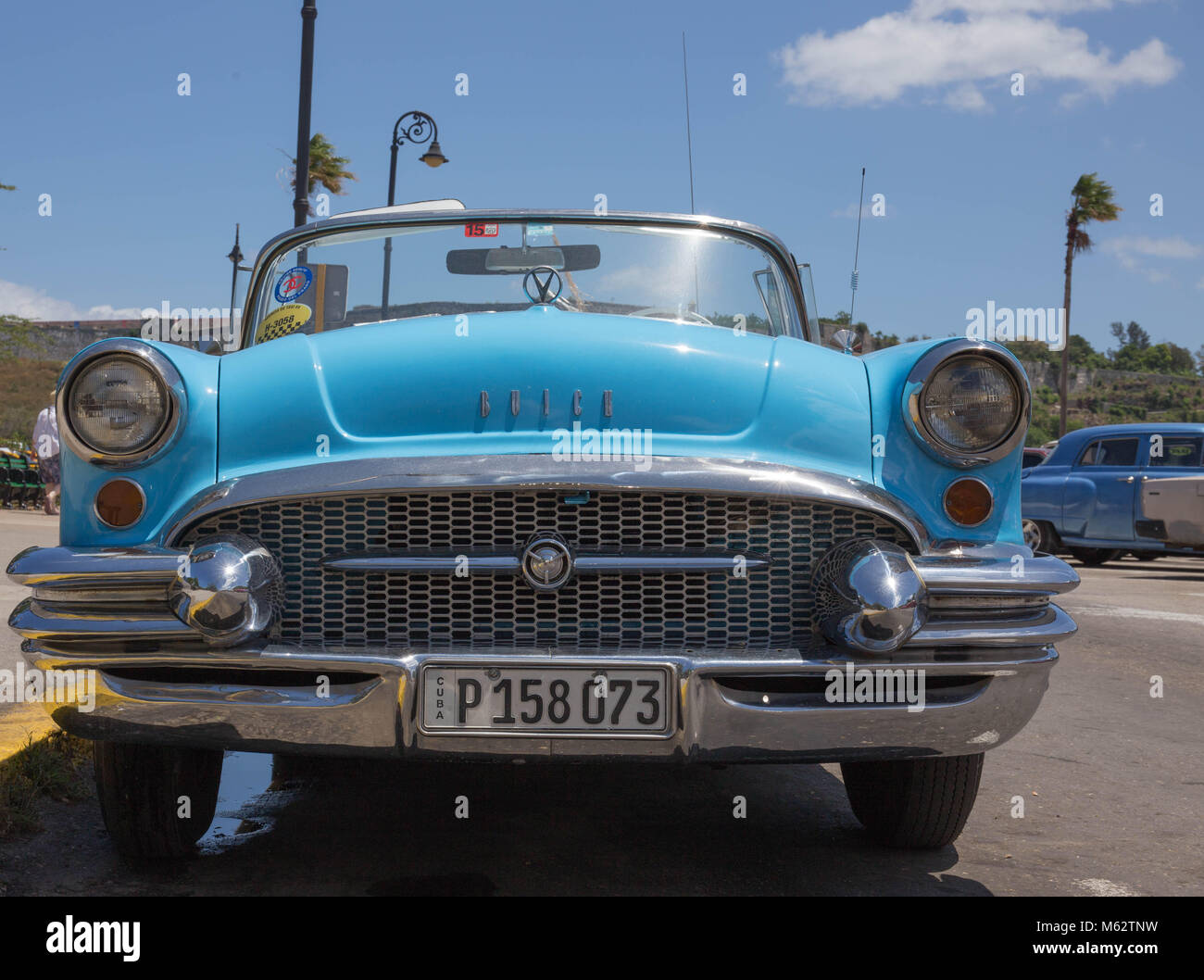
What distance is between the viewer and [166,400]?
8.59ft

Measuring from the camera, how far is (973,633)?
8.07ft

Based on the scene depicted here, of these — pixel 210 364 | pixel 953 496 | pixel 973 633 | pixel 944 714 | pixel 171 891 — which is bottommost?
pixel 171 891

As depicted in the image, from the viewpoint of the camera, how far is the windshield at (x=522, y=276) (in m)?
3.64

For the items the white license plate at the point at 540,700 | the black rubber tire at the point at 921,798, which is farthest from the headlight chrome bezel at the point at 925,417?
the white license plate at the point at 540,700

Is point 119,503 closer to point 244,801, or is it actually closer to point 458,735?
point 458,735

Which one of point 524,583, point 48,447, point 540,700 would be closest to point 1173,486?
point 48,447

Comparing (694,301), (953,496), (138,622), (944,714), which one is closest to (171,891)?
(138,622)

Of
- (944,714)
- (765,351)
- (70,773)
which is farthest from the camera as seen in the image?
(70,773)

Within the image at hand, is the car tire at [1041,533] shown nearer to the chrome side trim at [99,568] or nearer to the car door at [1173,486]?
the car door at [1173,486]

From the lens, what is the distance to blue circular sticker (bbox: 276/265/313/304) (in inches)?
144

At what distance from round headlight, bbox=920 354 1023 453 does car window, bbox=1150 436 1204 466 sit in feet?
34.3

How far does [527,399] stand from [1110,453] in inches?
451

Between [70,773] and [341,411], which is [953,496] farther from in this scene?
[70,773]

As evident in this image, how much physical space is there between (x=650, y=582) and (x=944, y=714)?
0.63 m
